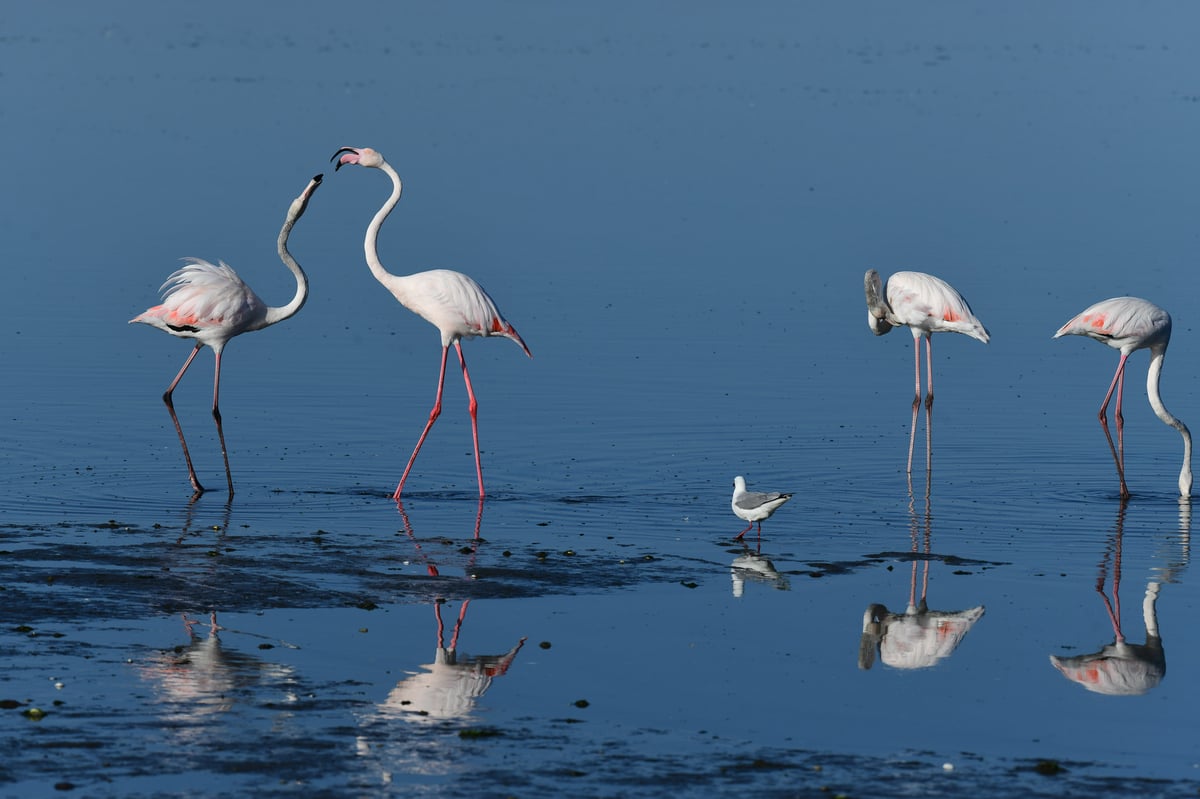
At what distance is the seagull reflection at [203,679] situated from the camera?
8227 mm

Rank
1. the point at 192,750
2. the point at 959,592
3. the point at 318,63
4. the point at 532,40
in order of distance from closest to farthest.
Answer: the point at 192,750
the point at 959,592
the point at 318,63
the point at 532,40

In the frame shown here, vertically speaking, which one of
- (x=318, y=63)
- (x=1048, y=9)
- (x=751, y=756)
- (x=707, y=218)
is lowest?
(x=751, y=756)

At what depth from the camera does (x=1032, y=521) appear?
13250mm

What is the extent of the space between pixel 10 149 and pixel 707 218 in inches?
474

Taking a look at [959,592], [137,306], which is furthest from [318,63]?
[959,592]

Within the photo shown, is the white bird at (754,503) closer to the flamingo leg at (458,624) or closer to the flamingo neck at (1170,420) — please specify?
the flamingo leg at (458,624)

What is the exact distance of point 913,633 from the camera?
10195 millimetres

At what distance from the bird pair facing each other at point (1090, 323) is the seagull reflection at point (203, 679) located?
6.93 meters

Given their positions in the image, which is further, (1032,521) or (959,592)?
(1032,521)

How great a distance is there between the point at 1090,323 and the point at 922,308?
1.38 metres

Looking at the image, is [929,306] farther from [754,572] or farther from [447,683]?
[447,683]

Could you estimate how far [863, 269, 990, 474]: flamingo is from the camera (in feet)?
50.6

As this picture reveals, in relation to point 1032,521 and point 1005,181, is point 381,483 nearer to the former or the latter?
point 1032,521

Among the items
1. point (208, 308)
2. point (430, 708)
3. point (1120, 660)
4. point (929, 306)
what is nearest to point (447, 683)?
point (430, 708)
